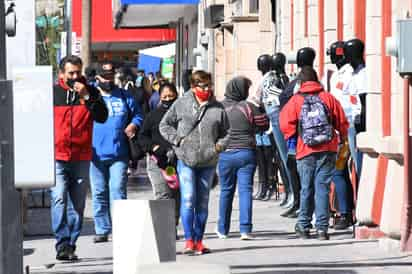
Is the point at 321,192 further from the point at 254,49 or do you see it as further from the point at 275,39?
the point at 254,49

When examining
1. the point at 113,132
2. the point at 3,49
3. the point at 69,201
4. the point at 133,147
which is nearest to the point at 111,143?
the point at 113,132

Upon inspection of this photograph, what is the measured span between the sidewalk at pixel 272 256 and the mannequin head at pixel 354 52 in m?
1.93

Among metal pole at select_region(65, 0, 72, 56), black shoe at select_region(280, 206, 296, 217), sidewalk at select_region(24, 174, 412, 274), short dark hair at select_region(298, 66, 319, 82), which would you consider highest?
metal pole at select_region(65, 0, 72, 56)

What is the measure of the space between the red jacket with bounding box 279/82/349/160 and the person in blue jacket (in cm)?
157

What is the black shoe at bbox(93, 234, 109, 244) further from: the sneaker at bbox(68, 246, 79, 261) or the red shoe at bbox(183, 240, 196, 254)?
the sneaker at bbox(68, 246, 79, 261)

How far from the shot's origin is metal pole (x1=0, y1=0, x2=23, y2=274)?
7965 mm

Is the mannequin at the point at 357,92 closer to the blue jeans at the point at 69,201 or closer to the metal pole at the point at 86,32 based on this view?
the blue jeans at the point at 69,201

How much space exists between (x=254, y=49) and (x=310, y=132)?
13.6 m

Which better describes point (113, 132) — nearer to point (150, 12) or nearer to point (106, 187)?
point (106, 187)

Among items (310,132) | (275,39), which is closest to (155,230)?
(310,132)

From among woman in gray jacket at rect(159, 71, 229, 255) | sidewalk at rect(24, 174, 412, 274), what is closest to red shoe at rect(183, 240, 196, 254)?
woman in gray jacket at rect(159, 71, 229, 255)

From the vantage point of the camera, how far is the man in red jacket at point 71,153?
13180 mm

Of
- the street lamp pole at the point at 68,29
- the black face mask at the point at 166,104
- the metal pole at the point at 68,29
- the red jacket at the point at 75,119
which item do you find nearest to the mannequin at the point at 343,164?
the black face mask at the point at 166,104

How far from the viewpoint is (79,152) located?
43.6 ft
